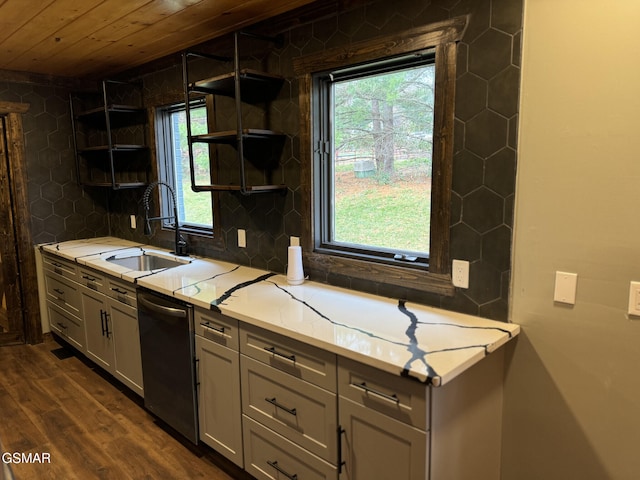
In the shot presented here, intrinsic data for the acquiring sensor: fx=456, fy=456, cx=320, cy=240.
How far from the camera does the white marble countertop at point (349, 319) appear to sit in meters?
1.50

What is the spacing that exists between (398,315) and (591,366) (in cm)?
71

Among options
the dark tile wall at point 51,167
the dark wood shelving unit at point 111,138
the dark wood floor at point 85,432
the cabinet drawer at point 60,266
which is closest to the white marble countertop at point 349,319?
the cabinet drawer at point 60,266

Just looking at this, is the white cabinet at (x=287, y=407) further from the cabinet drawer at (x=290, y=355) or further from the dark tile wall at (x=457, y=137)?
the dark tile wall at (x=457, y=137)

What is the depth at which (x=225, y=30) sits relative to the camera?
265cm

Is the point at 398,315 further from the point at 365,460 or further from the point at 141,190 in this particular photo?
the point at 141,190

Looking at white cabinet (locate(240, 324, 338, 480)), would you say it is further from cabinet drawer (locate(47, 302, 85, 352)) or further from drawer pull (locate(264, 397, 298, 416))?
cabinet drawer (locate(47, 302, 85, 352))

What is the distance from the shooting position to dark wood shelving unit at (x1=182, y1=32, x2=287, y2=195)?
2.42 meters

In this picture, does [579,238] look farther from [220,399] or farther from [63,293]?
[63,293]

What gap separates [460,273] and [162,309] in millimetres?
1522

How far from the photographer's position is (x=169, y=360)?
8.04 ft

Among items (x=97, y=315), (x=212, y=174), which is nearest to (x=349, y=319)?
(x=212, y=174)

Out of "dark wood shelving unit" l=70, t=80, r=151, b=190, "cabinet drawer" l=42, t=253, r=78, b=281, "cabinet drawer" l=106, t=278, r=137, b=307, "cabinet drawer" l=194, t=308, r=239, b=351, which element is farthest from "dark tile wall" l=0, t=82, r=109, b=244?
"cabinet drawer" l=194, t=308, r=239, b=351

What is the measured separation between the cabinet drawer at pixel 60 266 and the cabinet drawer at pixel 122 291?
24.6 inches

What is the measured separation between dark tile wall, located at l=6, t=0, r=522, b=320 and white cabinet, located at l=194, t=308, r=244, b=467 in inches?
24.4
